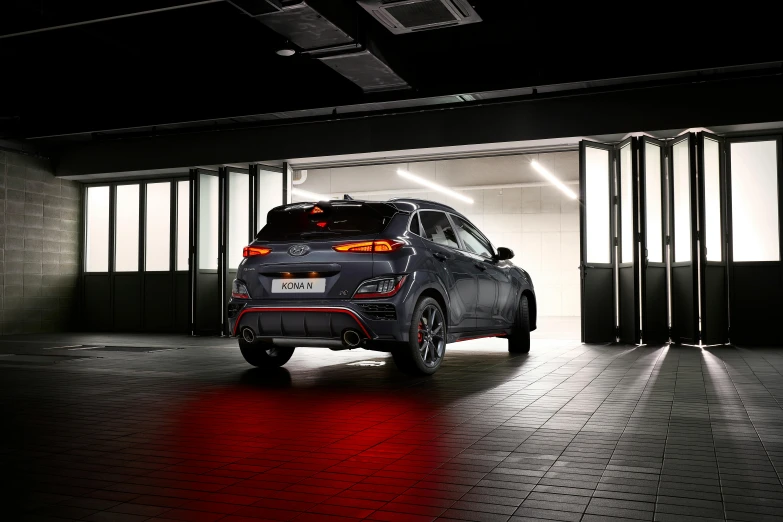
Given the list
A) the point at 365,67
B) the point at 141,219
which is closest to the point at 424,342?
the point at 365,67

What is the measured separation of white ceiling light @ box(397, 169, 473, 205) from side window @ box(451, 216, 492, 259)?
10.8 metres

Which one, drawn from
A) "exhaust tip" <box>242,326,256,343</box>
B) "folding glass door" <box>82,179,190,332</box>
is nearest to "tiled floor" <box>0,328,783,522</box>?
"exhaust tip" <box>242,326,256,343</box>

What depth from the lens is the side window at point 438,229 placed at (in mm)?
7469

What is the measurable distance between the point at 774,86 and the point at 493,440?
930cm

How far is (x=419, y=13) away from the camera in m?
7.93

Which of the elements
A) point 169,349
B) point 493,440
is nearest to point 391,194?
point 169,349

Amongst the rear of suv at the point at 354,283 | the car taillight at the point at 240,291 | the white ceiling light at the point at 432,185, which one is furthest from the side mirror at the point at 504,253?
the white ceiling light at the point at 432,185

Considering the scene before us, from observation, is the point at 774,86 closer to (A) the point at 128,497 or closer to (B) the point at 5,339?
(A) the point at 128,497

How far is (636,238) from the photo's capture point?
12.4m

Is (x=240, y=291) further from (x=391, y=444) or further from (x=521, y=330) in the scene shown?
(x=521, y=330)

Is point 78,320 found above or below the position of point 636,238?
below

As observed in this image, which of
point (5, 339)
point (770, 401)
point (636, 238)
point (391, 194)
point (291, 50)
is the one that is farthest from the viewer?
point (391, 194)

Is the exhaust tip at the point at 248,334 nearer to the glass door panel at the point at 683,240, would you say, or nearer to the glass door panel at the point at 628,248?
the glass door panel at the point at 628,248

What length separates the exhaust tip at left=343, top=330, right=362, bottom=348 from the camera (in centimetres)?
657
